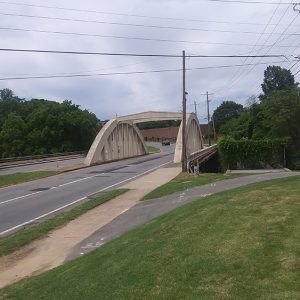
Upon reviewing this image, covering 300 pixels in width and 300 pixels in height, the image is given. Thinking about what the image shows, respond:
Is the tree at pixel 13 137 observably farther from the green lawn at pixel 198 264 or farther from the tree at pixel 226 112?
the tree at pixel 226 112

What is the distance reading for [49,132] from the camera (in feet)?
277

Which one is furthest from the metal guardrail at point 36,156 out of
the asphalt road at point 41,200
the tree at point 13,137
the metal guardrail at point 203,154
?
the asphalt road at point 41,200

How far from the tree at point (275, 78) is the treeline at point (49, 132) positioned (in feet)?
259

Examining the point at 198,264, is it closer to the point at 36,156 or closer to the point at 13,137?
the point at 36,156

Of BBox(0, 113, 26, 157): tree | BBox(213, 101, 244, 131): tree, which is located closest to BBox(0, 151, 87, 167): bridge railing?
BBox(0, 113, 26, 157): tree

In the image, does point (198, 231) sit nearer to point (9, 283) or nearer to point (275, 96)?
point (9, 283)

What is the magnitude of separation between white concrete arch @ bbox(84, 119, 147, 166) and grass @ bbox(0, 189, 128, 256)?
32365mm

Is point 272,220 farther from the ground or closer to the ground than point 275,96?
closer to the ground

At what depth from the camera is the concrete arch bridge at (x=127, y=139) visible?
55438 millimetres

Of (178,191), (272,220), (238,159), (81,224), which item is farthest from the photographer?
(238,159)

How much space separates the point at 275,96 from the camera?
194 ft

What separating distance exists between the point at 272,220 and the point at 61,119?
76976 millimetres

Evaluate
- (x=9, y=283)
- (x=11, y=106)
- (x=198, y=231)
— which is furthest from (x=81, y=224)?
(x=11, y=106)

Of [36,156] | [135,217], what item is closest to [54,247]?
[135,217]
